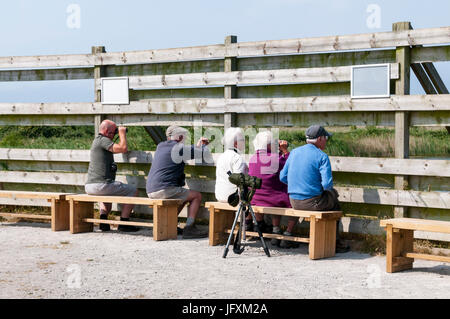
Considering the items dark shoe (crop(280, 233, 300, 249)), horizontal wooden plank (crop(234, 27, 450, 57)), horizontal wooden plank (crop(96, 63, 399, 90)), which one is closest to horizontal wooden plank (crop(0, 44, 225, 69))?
horizontal wooden plank (crop(96, 63, 399, 90))

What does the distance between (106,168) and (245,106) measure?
224 centimetres

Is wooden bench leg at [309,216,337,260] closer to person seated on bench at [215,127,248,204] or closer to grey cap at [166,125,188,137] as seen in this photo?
person seated on bench at [215,127,248,204]

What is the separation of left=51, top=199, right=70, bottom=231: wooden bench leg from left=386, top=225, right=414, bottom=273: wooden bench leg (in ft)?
17.0

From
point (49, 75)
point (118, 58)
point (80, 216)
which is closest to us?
point (80, 216)

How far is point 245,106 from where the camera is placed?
914cm

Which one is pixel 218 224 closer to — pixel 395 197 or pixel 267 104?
pixel 267 104

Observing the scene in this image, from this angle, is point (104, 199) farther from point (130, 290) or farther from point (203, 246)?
point (130, 290)

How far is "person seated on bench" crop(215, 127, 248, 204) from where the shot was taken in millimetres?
8211

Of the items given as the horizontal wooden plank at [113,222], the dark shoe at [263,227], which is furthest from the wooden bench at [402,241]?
the horizontal wooden plank at [113,222]

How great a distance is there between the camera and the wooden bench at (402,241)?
663 centimetres

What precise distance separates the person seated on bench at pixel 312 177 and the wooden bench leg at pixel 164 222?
1.95 meters

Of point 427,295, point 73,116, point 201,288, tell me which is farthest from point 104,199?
point 427,295

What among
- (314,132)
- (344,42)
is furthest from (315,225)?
(344,42)

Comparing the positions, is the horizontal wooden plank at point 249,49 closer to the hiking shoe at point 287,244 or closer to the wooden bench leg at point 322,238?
the wooden bench leg at point 322,238
